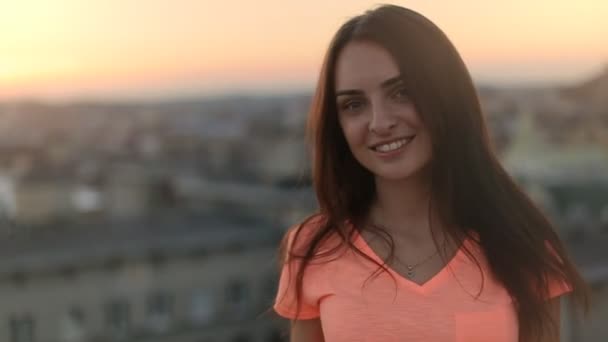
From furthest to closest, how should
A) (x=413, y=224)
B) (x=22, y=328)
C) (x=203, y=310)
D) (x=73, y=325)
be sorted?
(x=203, y=310), (x=73, y=325), (x=22, y=328), (x=413, y=224)

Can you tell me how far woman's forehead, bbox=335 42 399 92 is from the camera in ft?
4.21

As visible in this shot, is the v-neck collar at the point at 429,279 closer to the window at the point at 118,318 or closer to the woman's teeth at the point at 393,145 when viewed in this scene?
the woman's teeth at the point at 393,145

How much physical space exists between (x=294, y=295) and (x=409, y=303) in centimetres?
19

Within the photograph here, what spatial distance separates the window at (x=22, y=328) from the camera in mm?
16859

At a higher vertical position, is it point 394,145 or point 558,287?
point 394,145

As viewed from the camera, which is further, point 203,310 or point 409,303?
point 203,310

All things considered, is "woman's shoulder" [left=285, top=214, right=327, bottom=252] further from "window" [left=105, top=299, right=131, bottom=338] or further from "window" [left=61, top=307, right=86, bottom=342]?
"window" [left=105, top=299, right=131, bottom=338]

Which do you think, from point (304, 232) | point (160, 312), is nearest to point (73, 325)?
point (160, 312)

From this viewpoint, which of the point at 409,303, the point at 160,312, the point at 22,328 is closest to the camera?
the point at 409,303

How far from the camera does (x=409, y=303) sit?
1.27 meters

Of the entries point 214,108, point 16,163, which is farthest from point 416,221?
point 214,108

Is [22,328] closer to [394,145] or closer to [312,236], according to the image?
[312,236]

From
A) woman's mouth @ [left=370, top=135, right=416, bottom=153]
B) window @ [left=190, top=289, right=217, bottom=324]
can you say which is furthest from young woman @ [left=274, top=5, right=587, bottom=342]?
window @ [left=190, top=289, right=217, bottom=324]

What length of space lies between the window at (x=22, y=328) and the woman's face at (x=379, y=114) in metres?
16.7
